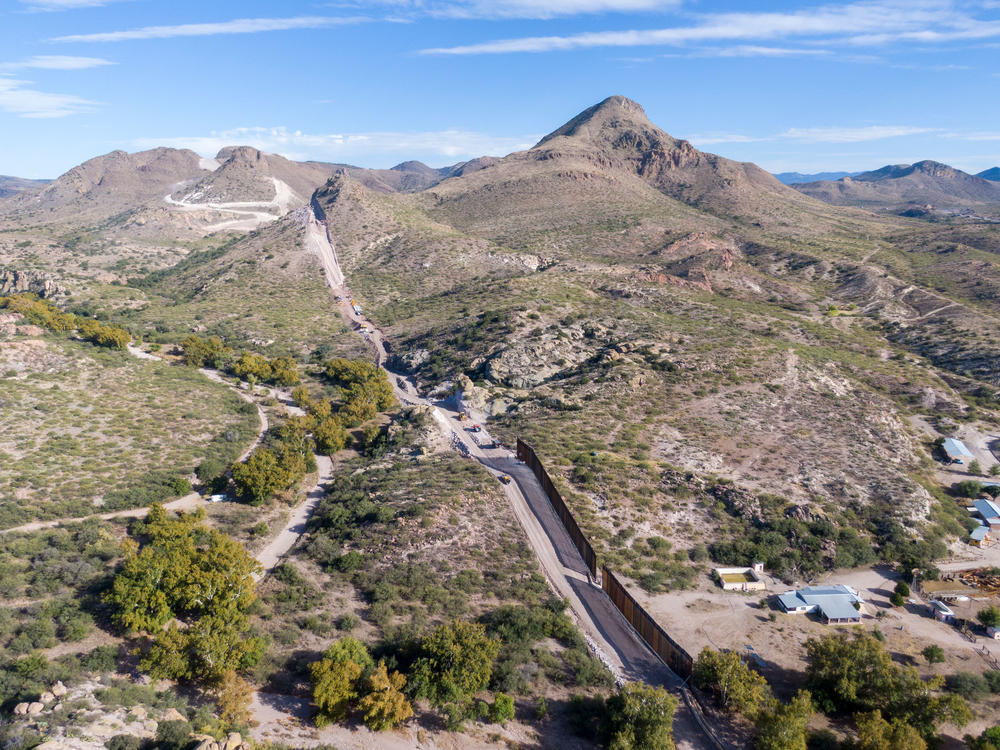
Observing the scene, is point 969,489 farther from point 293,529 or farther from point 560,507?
point 293,529

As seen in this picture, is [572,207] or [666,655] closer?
[666,655]

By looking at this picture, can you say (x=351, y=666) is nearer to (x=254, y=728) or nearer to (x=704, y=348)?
(x=254, y=728)

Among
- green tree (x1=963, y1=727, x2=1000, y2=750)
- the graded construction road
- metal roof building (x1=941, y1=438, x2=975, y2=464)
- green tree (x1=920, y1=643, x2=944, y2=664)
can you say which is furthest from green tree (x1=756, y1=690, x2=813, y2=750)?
metal roof building (x1=941, y1=438, x2=975, y2=464)

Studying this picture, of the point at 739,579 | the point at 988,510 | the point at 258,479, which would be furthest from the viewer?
the point at 988,510

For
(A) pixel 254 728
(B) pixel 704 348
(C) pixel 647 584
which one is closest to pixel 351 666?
(A) pixel 254 728

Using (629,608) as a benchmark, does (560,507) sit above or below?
above

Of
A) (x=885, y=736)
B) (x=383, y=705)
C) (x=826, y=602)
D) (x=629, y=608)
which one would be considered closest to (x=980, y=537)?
(x=826, y=602)

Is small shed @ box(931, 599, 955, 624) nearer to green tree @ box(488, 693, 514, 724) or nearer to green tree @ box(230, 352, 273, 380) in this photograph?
green tree @ box(488, 693, 514, 724)
